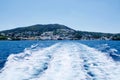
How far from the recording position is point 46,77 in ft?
35.3

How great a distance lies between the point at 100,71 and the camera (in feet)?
39.9

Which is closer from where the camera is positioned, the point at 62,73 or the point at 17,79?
the point at 17,79

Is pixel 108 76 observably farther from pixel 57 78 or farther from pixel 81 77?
pixel 57 78

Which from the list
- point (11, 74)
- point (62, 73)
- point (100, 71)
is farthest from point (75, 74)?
point (11, 74)

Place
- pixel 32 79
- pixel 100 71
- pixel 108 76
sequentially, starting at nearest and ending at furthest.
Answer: pixel 32 79, pixel 108 76, pixel 100 71

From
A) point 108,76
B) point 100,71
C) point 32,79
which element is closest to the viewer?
point 32,79

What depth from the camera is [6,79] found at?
34.3 ft

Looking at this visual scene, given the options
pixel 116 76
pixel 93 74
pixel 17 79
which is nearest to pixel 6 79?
pixel 17 79

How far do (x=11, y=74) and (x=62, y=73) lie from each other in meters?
2.53

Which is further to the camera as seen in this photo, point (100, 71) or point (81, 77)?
point (100, 71)

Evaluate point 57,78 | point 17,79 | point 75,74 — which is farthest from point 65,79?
point 17,79

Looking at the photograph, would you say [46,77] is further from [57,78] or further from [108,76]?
[108,76]

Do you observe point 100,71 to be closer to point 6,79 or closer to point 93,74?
point 93,74

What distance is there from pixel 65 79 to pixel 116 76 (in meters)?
2.60
